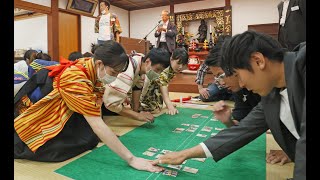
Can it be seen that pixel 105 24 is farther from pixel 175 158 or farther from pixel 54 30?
pixel 175 158

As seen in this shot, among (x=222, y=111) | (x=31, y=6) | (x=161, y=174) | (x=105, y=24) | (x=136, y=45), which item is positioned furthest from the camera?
(x=136, y=45)

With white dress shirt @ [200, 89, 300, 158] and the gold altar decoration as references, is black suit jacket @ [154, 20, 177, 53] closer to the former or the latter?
the gold altar decoration

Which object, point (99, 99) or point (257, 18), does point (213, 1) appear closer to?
point (257, 18)

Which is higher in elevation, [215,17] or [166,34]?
[215,17]

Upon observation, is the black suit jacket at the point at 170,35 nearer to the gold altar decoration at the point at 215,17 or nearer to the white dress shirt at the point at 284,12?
the gold altar decoration at the point at 215,17

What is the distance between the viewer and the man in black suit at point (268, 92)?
0.75 metres

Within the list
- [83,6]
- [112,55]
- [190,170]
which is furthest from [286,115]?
[83,6]

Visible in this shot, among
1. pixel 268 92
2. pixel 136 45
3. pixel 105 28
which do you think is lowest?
pixel 268 92

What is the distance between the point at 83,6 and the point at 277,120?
7.60 meters

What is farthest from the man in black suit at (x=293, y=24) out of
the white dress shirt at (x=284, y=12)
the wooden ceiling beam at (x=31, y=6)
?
the wooden ceiling beam at (x=31, y=6)

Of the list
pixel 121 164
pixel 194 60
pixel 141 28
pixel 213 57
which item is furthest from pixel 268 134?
pixel 141 28

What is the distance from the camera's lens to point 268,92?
3.14 feet

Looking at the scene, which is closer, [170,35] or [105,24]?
[105,24]

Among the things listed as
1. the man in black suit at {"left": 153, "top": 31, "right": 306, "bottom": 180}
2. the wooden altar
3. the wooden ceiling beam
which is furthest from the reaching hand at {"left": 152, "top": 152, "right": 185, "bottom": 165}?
the wooden altar
